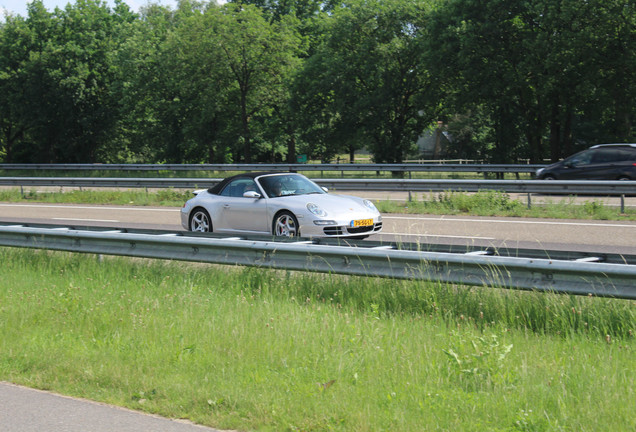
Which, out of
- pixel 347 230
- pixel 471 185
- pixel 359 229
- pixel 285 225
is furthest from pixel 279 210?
pixel 471 185

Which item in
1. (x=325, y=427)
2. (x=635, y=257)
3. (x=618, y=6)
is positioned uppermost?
(x=618, y=6)

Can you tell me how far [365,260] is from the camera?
7.27m

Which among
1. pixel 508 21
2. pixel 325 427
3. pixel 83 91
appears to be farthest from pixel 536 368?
pixel 83 91

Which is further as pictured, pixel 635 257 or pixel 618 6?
pixel 618 6

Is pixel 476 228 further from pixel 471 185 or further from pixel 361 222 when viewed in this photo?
pixel 471 185

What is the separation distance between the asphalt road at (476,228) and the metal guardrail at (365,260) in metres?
2.63

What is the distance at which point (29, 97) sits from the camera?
54188 millimetres

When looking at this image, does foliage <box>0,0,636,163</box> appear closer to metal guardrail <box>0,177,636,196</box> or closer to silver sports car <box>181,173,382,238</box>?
metal guardrail <box>0,177,636,196</box>

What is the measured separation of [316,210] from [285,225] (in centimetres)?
70

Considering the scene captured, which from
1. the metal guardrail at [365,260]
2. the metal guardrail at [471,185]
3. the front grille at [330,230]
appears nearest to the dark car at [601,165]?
the metal guardrail at [471,185]

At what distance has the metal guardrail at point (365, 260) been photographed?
5.99m

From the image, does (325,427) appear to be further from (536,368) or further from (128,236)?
(128,236)

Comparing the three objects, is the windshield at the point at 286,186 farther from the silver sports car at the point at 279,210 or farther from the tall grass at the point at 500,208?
the tall grass at the point at 500,208

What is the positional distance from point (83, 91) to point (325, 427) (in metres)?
54.5
